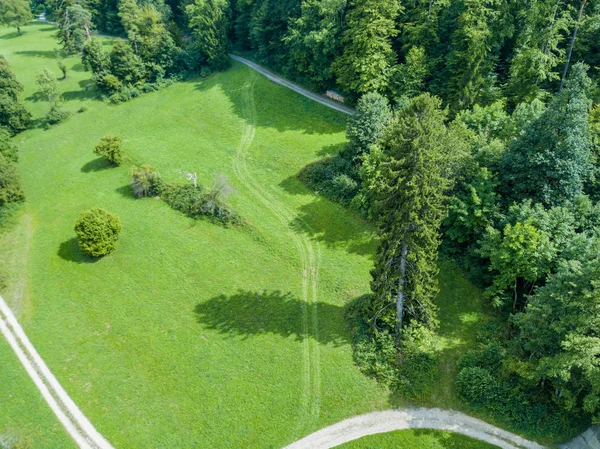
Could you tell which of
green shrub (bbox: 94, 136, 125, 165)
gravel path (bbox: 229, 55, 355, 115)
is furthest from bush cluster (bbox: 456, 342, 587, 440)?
green shrub (bbox: 94, 136, 125, 165)

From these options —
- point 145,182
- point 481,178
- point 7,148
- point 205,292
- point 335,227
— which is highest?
point 481,178

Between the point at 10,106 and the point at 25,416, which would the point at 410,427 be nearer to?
the point at 25,416

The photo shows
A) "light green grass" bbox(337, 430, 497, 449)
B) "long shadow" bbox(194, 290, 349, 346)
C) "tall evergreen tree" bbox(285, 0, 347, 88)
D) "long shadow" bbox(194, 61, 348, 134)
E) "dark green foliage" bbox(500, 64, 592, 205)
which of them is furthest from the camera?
"tall evergreen tree" bbox(285, 0, 347, 88)

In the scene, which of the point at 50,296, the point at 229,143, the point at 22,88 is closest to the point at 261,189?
the point at 229,143

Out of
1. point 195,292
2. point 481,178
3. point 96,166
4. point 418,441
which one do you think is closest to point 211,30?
point 96,166

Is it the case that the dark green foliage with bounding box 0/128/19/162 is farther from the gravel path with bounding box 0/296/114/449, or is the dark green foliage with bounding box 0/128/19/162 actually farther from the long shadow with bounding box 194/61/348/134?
the long shadow with bounding box 194/61/348/134

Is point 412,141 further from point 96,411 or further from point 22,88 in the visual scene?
point 22,88
